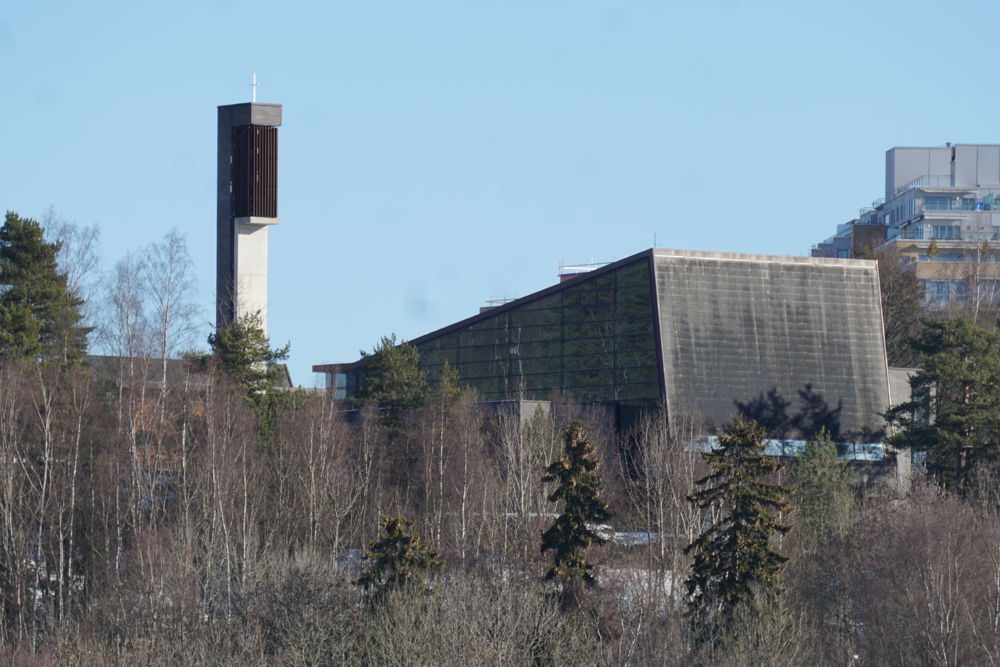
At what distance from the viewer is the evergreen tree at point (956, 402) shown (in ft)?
Result: 200

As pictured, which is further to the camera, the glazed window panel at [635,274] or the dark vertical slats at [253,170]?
the dark vertical slats at [253,170]

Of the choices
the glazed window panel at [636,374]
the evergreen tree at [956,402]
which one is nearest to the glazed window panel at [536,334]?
the glazed window panel at [636,374]

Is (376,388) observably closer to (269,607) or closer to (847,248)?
(269,607)

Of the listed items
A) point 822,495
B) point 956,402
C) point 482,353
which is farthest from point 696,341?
point 822,495

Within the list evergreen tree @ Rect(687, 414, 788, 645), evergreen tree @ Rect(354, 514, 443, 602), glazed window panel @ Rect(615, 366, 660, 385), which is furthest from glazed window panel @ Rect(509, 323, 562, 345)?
evergreen tree @ Rect(354, 514, 443, 602)

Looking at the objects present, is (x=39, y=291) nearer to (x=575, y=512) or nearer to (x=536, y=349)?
(x=536, y=349)

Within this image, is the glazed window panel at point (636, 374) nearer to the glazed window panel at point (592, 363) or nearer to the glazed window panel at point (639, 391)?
the glazed window panel at point (639, 391)

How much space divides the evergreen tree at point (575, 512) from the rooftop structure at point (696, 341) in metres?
29.7

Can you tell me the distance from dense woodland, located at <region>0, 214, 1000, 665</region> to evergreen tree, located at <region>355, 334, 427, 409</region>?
0.34ft

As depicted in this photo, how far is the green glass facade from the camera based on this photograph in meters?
71.4

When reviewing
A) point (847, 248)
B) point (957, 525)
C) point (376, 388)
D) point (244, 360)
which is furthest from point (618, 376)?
point (847, 248)

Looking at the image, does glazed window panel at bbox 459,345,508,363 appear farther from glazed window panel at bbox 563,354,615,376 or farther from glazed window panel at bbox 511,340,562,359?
glazed window panel at bbox 563,354,615,376

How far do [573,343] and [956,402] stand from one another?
17.2m

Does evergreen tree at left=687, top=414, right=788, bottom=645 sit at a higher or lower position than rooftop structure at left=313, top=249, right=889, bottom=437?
lower
